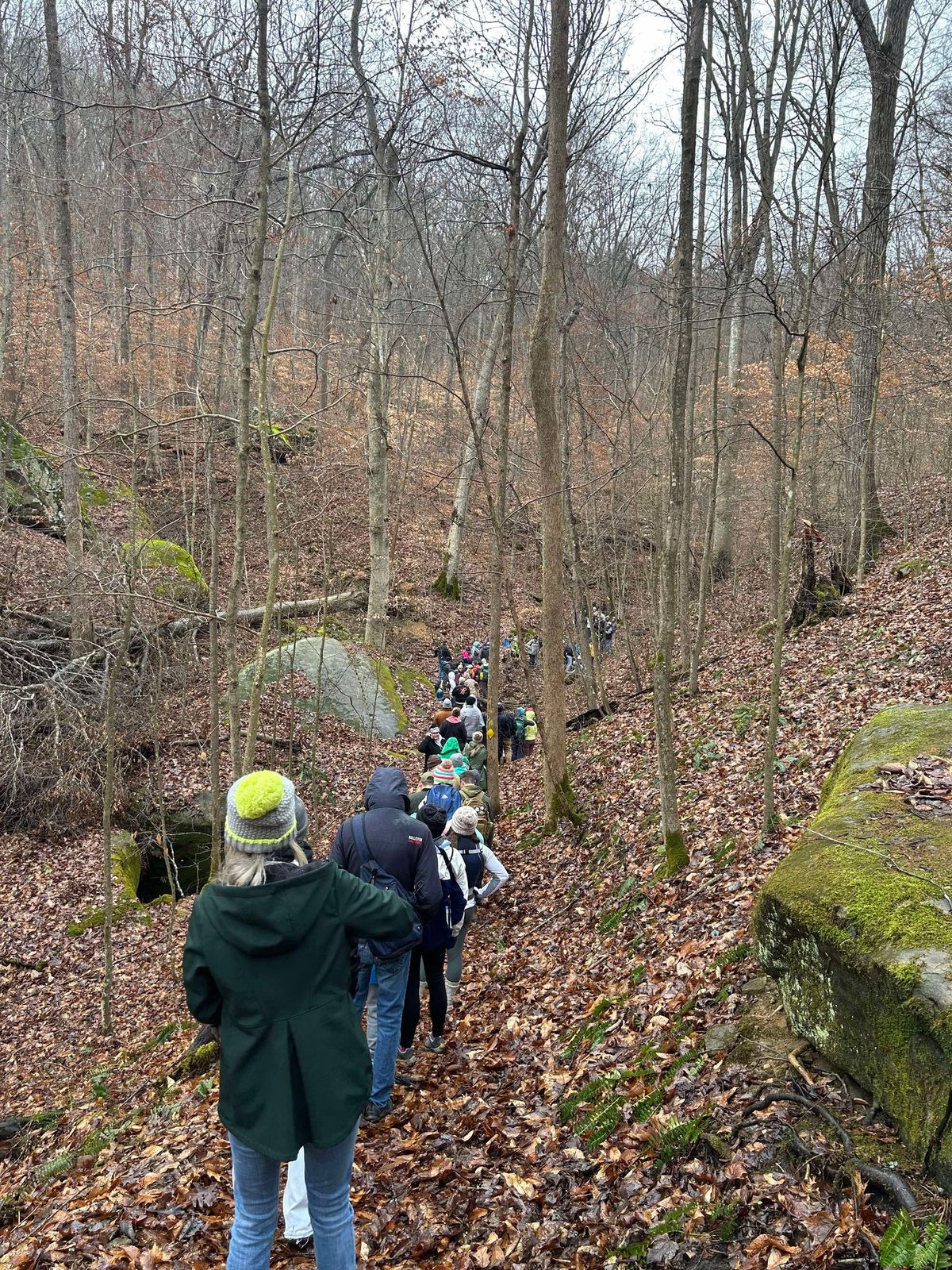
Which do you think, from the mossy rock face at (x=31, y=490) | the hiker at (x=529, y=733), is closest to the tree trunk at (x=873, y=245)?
the hiker at (x=529, y=733)

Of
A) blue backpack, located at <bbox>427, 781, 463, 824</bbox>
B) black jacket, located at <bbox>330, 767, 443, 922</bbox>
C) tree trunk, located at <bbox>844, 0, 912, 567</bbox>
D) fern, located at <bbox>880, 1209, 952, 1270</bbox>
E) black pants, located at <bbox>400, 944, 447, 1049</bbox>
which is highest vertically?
tree trunk, located at <bbox>844, 0, 912, 567</bbox>

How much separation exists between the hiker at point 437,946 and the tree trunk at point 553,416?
387 centimetres

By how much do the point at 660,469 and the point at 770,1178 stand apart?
887 inches

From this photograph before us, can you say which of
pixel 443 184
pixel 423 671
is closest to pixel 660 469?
pixel 423 671

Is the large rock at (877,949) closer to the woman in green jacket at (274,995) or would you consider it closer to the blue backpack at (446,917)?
the blue backpack at (446,917)

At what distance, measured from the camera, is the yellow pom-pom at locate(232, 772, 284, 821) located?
2672mm

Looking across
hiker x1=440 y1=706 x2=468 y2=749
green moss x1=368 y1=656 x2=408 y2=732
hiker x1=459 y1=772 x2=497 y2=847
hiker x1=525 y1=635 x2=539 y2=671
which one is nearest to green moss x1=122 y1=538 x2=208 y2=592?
green moss x1=368 y1=656 x2=408 y2=732

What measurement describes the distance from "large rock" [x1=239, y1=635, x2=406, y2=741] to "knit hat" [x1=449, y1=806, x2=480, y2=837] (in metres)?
9.68

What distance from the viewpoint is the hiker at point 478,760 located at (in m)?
12.1

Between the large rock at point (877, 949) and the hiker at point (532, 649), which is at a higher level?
the large rock at point (877, 949)

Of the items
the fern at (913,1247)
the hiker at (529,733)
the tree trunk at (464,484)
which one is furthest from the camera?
the tree trunk at (464,484)

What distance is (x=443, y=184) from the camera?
13.3m

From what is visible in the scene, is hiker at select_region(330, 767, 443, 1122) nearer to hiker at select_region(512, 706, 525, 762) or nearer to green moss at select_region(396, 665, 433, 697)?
hiker at select_region(512, 706, 525, 762)

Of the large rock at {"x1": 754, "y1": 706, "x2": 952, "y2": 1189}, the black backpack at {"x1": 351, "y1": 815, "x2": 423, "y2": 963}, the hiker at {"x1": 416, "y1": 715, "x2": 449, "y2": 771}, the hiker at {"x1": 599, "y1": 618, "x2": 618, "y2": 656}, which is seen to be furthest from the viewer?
the hiker at {"x1": 599, "y1": 618, "x2": 618, "y2": 656}
